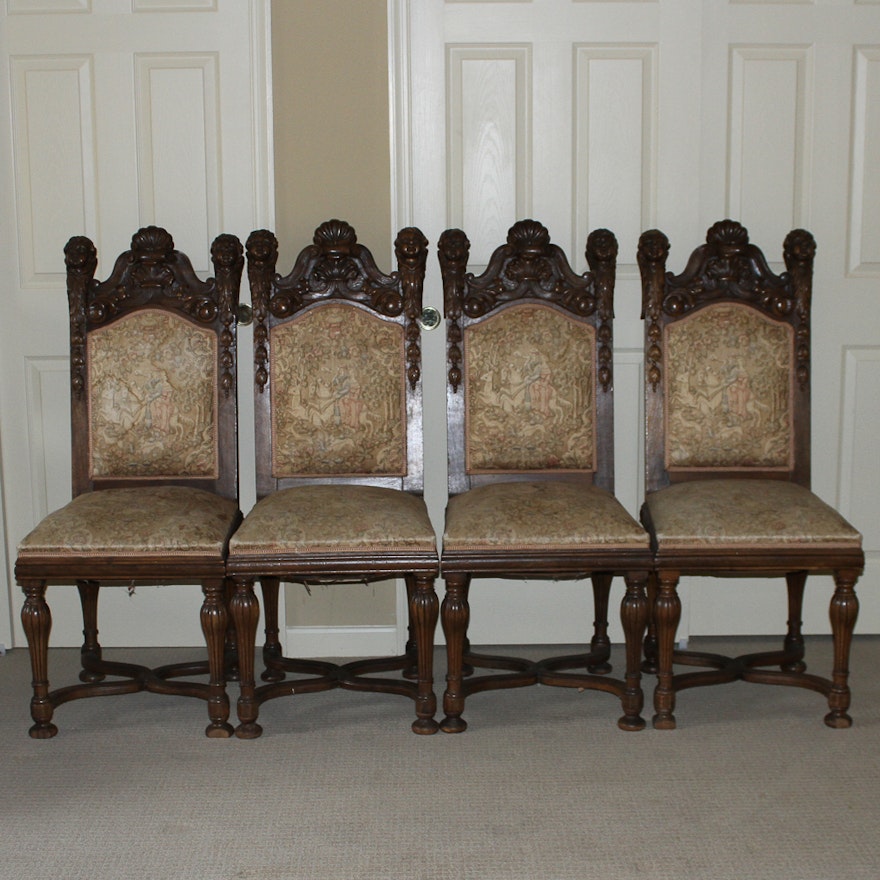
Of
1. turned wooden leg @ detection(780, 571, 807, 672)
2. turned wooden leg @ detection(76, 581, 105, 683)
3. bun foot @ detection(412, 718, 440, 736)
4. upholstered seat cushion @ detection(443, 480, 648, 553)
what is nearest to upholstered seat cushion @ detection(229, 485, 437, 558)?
upholstered seat cushion @ detection(443, 480, 648, 553)

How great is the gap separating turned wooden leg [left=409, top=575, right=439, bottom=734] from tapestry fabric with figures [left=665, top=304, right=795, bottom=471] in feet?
2.80

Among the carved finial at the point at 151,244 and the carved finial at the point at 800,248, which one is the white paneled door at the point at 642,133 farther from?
the carved finial at the point at 151,244

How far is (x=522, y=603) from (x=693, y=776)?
1.05m

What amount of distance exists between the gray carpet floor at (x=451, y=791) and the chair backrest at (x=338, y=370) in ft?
2.21

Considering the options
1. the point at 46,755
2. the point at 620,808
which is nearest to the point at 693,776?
the point at 620,808

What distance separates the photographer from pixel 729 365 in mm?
3053

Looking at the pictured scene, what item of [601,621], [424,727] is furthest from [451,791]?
[601,621]

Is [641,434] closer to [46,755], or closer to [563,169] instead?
[563,169]

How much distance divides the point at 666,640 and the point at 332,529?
2.99 ft

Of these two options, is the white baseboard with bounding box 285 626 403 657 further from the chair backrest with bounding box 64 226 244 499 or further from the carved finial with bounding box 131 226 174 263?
the carved finial with bounding box 131 226 174 263

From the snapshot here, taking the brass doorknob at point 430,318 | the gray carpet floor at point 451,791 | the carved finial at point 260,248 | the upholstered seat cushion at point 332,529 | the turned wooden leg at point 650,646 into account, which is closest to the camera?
the gray carpet floor at point 451,791

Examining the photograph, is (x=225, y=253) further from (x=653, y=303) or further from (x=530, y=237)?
(x=653, y=303)

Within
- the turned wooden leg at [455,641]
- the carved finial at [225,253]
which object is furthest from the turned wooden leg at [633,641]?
the carved finial at [225,253]

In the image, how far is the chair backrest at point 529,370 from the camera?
305 centimetres
